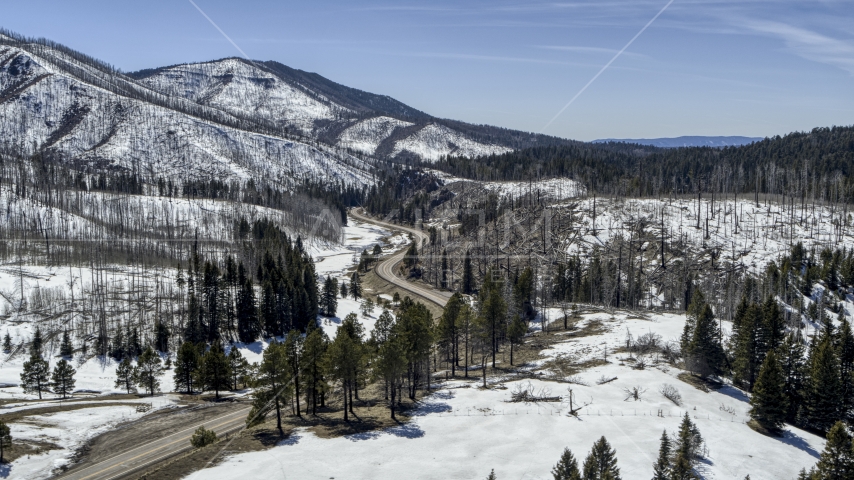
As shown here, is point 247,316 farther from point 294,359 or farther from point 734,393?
point 734,393

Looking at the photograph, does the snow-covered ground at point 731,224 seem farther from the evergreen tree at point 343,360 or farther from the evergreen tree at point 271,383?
the evergreen tree at point 271,383

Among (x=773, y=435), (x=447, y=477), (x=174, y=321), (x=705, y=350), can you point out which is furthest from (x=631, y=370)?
(x=174, y=321)

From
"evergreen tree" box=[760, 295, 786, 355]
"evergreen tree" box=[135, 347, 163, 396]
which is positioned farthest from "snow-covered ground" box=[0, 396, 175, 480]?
→ "evergreen tree" box=[760, 295, 786, 355]

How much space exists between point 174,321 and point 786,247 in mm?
161740

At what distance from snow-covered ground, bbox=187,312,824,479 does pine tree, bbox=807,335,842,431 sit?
2.77 meters

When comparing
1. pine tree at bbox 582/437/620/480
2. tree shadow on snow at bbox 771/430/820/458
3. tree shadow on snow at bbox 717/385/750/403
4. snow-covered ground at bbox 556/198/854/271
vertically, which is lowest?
tree shadow on snow at bbox 771/430/820/458

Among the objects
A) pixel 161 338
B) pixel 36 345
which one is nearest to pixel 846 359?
pixel 161 338

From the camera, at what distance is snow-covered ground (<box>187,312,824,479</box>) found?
1547 inches

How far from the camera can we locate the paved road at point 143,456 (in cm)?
4056

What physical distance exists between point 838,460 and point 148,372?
73065mm

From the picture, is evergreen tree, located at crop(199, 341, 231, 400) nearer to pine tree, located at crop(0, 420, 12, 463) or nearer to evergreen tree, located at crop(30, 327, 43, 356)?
pine tree, located at crop(0, 420, 12, 463)

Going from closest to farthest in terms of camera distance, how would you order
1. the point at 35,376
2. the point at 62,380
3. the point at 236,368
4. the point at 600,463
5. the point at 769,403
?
the point at 600,463, the point at 769,403, the point at 62,380, the point at 35,376, the point at 236,368

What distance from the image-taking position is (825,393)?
5162cm

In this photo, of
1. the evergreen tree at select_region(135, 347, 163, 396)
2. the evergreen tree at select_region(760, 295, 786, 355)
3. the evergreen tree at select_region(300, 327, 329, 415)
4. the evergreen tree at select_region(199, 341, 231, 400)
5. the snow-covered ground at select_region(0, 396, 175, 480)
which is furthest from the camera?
the evergreen tree at select_region(135, 347, 163, 396)
